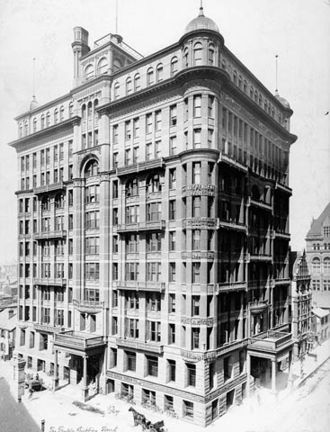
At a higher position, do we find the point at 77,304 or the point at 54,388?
the point at 77,304

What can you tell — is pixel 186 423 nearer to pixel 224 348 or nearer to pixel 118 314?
pixel 224 348

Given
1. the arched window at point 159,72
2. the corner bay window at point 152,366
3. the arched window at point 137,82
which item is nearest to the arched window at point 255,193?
the arched window at point 159,72

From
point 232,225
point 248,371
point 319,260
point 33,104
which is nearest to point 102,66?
point 33,104

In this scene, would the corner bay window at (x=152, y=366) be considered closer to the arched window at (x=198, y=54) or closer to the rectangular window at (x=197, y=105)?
the rectangular window at (x=197, y=105)

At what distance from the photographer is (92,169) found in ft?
143

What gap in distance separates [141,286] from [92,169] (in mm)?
15618

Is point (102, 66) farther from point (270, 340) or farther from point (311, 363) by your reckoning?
point (311, 363)

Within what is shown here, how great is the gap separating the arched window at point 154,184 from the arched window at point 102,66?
569 inches

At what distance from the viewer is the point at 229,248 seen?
37.2 m

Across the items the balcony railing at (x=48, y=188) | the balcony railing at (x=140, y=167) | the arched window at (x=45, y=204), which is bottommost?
the arched window at (x=45, y=204)

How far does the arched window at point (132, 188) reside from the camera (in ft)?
128

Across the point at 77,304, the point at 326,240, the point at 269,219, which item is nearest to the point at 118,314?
the point at 77,304

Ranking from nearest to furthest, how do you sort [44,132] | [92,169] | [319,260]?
[92,169]
[44,132]
[319,260]

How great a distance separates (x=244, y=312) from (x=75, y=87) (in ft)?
109
